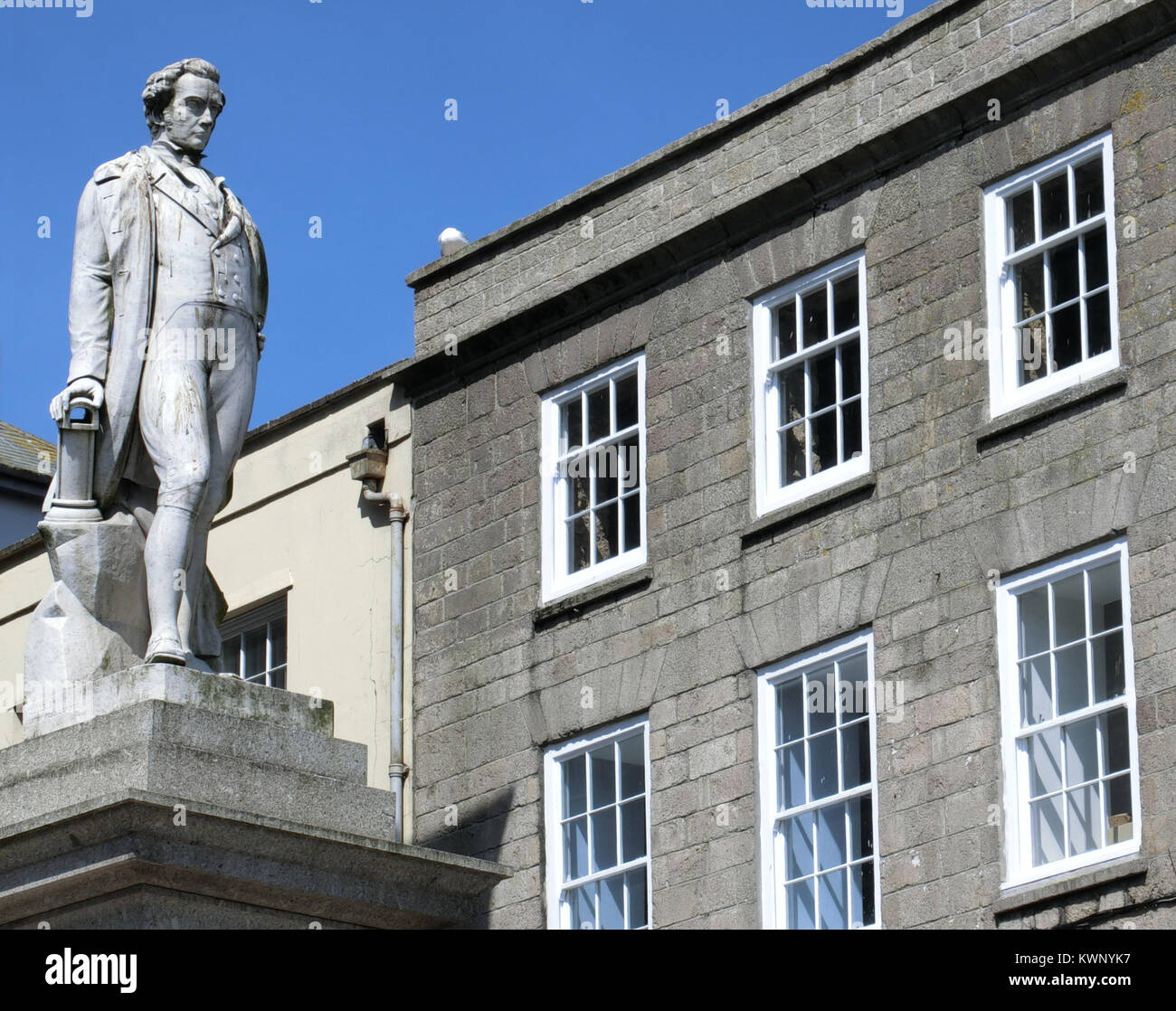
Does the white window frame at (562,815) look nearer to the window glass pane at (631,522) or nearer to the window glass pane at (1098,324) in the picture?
the window glass pane at (631,522)

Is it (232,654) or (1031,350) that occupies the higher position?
(1031,350)

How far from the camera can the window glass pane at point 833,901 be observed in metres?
19.1

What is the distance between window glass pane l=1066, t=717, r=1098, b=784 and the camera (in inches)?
705

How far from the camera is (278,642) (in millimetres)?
25062

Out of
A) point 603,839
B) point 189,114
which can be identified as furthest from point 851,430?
point 189,114

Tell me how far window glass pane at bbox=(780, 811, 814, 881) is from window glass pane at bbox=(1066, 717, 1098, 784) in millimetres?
2226

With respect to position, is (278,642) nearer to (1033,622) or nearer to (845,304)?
(845,304)

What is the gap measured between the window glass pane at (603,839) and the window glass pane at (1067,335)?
4.91 meters

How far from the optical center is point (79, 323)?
15.8m

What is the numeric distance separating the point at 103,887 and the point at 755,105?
31.6 ft

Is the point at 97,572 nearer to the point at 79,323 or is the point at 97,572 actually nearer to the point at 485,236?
the point at 79,323

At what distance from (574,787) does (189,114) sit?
7.20 metres

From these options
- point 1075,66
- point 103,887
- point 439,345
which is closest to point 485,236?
point 439,345

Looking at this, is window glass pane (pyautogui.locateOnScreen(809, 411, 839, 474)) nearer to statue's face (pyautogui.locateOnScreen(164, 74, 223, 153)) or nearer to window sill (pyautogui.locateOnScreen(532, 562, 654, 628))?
window sill (pyautogui.locateOnScreen(532, 562, 654, 628))
